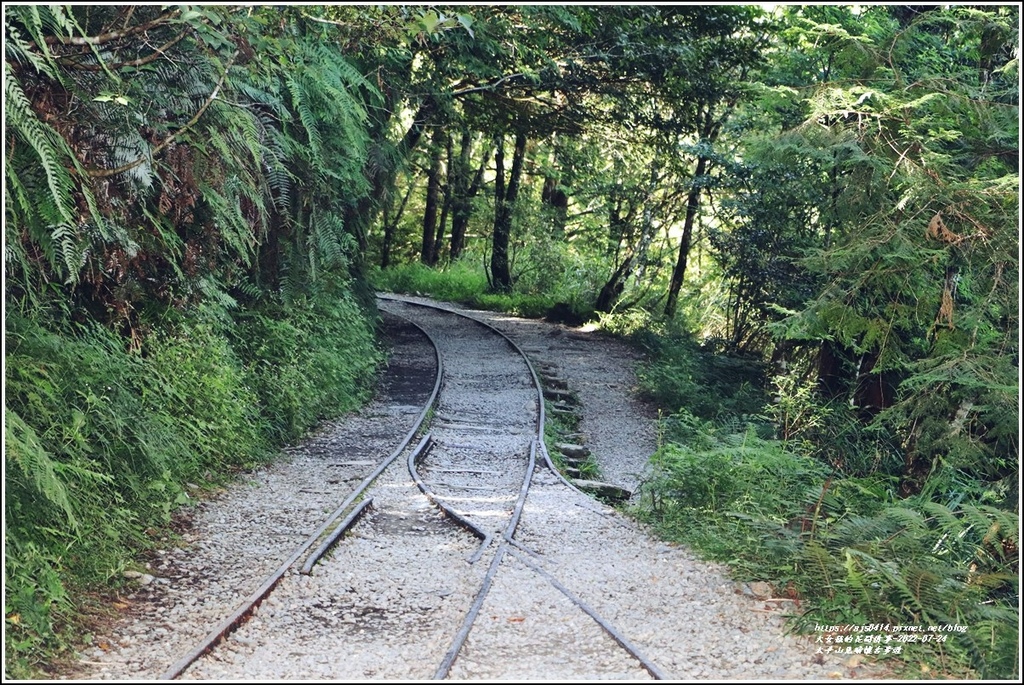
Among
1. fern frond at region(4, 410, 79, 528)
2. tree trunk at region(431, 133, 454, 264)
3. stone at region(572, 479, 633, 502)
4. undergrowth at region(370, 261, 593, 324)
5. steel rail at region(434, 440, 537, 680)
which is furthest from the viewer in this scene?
tree trunk at region(431, 133, 454, 264)

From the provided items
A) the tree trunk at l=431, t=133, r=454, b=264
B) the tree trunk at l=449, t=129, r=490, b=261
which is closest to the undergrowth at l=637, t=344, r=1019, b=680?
the tree trunk at l=431, t=133, r=454, b=264

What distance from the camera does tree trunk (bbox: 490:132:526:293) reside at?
27.2m

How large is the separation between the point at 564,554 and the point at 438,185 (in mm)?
22855

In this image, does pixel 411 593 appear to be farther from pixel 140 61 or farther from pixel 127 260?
pixel 140 61

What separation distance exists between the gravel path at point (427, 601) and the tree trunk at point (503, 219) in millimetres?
17705

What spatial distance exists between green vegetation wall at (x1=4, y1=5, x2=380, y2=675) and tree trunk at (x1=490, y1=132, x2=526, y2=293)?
16.0m

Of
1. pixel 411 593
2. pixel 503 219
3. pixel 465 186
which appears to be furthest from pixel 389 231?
pixel 411 593

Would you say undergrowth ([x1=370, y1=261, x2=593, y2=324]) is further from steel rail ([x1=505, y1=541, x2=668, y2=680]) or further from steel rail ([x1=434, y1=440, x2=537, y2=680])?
steel rail ([x1=505, y1=541, x2=668, y2=680])

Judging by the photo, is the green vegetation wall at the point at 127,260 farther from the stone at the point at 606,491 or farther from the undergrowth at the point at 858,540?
the undergrowth at the point at 858,540

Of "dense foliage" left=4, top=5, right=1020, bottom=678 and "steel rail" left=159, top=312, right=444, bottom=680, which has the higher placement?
"dense foliage" left=4, top=5, right=1020, bottom=678

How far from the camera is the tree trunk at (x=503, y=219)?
27203mm

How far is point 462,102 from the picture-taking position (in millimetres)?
19109

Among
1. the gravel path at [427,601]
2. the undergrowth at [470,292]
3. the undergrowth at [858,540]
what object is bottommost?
the gravel path at [427,601]

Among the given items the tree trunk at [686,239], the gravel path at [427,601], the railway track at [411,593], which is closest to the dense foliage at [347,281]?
the gravel path at [427,601]
